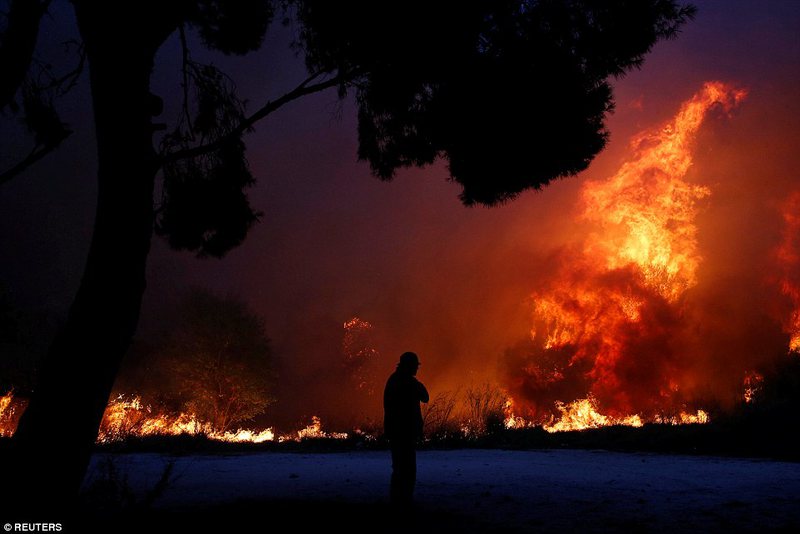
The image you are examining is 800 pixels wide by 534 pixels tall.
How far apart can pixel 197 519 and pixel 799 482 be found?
7570mm

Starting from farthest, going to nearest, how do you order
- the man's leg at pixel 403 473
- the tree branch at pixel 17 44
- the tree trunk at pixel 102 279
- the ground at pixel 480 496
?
the man's leg at pixel 403 473
the ground at pixel 480 496
the tree branch at pixel 17 44
the tree trunk at pixel 102 279

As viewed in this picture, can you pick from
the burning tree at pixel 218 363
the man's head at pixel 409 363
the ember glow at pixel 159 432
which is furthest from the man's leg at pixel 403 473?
the burning tree at pixel 218 363

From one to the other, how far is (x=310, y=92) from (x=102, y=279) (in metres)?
3.46

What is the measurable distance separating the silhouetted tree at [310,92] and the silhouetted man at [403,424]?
2738 mm

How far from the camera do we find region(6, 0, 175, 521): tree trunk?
3805 millimetres

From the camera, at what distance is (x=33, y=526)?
3.49 metres

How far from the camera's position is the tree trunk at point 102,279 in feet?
12.5

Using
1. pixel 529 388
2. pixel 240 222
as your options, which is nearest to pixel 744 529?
pixel 240 222

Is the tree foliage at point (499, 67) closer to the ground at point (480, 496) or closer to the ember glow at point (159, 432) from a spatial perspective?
the ground at point (480, 496)

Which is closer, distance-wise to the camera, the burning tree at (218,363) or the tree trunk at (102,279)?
the tree trunk at (102,279)

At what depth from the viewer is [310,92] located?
6.39 meters

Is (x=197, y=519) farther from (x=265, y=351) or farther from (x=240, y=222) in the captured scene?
(x=265, y=351)

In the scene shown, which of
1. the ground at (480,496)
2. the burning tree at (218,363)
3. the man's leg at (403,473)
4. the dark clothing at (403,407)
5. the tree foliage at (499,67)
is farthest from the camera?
the burning tree at (218,363)

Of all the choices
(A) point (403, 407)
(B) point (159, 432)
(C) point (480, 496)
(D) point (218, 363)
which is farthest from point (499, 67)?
(D) point (218, 363)
